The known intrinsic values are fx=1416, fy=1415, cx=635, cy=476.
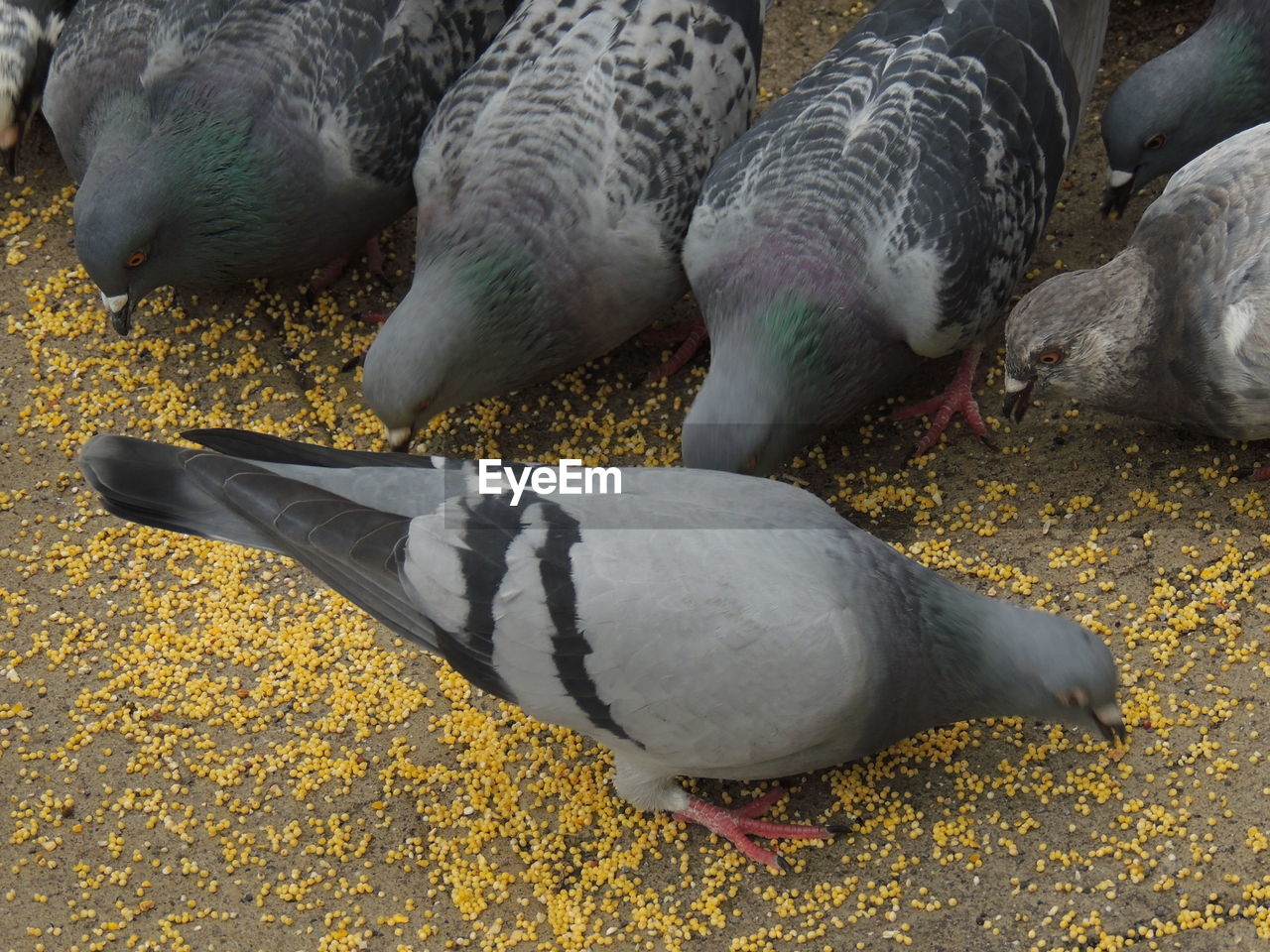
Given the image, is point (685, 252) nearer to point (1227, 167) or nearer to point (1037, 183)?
point (1037, 183)

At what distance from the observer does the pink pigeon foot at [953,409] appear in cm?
466

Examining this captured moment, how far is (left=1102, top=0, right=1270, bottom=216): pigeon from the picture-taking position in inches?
195

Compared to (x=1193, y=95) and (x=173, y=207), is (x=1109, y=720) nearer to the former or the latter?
(x=1193, y=95)

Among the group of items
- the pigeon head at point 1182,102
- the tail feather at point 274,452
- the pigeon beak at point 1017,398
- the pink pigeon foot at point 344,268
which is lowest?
the pink pigeon foot at point 344,268

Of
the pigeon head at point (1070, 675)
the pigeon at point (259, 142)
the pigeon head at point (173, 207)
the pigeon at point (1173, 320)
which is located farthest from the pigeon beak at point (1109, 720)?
the pigeon head at point (173, 207)

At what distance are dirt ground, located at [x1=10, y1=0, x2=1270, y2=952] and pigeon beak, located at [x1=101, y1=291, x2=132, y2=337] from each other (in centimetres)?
30

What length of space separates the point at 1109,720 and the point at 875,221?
1.69 metres

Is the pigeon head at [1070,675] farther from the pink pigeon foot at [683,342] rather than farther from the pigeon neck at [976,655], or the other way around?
the pink pigeon foot at [683,342]

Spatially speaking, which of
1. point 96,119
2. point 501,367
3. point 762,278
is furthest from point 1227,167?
point 96,119

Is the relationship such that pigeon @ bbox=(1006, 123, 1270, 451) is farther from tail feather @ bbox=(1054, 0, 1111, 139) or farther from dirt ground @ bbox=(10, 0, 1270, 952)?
tail feather @ bbox=(1054, 0, 1111, 139)

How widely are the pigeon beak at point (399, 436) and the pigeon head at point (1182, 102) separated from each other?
105 inches

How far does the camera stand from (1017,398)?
4.38 metres

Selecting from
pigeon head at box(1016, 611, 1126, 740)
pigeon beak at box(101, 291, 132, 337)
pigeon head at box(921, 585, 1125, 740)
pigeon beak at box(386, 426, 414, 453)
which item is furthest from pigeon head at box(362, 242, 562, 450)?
pigeon head at box(1016, 611, 1126, 740)

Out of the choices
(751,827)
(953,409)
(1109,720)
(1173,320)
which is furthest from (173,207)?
(1109,720)
